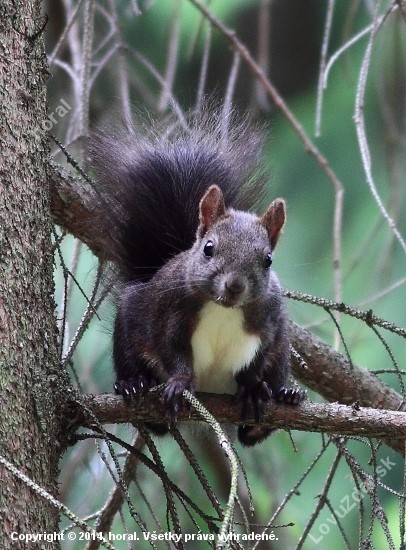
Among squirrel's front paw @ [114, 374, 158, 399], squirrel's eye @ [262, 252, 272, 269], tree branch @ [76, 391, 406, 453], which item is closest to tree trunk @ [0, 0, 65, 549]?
tree branch @ [76, 391, 406, 453]

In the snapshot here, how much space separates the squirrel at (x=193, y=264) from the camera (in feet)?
6.82

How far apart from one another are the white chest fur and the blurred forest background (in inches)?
11.3

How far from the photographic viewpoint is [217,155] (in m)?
2.57

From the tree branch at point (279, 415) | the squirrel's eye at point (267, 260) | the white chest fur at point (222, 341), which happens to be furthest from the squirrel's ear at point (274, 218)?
the tree branch at point (279, 415)

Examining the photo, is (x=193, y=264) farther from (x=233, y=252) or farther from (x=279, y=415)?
(x=279, y=415)

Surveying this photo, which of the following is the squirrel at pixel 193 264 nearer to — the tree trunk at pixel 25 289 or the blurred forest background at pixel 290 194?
the blurred forest background at pixel 290 194

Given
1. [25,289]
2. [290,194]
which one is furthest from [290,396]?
[290,194]

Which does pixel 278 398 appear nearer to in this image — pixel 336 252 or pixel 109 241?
pixel 336 252

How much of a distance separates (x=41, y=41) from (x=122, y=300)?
0.86 m

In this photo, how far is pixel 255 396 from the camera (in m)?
2.07

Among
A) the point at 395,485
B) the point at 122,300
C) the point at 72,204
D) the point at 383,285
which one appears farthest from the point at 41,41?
the point at 395,485

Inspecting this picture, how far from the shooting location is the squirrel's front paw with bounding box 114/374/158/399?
6.60ft

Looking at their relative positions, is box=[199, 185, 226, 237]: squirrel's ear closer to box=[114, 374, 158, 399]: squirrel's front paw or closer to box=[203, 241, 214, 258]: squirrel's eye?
box=[203, 241, 214, 258]: squirrel's eye

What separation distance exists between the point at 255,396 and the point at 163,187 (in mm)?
801
